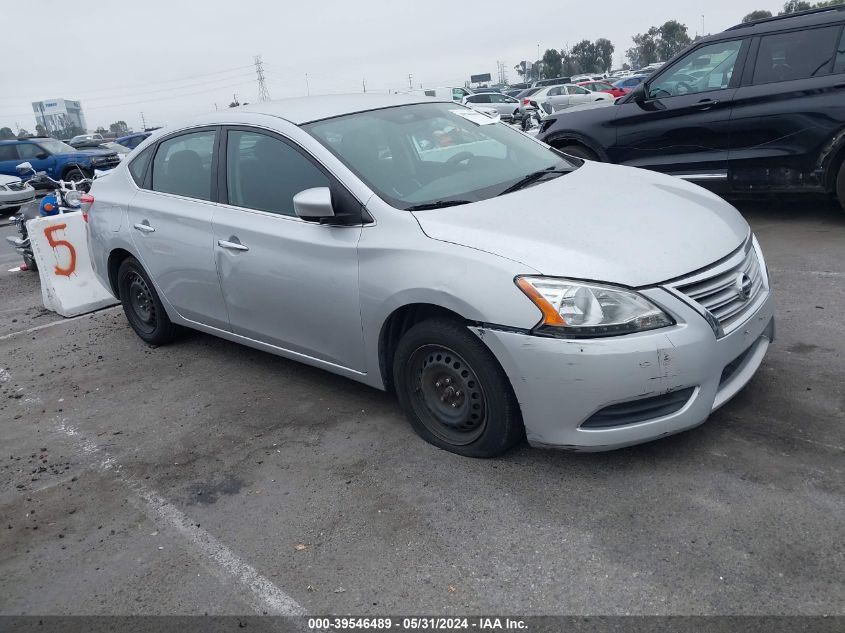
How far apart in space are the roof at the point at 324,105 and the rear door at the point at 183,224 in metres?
0.43

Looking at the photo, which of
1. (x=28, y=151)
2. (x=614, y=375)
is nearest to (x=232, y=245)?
(x=614, y=375)

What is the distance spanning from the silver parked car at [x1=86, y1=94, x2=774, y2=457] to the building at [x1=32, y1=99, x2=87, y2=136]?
10558 cm

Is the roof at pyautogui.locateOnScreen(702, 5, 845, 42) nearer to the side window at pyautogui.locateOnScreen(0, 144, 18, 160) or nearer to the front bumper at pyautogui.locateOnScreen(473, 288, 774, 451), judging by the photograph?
the front bumper at pyautogui.locateOnScreen(473, 288, 774, 451)

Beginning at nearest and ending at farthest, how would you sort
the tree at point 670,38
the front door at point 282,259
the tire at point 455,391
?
the tire at point 455,391 < the front door at point 282,259 < the tree at point 670,38

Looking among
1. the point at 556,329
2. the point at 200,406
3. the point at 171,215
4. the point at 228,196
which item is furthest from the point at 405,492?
the point at 171,215

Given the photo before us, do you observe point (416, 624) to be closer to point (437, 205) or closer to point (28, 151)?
point (437, 205)

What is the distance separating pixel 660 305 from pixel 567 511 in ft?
3.12

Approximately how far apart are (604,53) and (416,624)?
113422 mm

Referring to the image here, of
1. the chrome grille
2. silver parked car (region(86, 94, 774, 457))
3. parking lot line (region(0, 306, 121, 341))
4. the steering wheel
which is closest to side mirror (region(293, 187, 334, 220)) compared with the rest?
silver parked car (region(86, 94, 774, 457))

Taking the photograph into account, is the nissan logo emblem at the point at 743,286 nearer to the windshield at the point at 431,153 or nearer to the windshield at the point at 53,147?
the windshield at the point at 431,153

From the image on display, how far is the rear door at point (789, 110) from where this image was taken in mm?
7055

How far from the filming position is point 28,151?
21.3 m

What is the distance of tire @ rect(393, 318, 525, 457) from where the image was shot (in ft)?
11.5

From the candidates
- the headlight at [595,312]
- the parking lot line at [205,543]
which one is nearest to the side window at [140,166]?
the parking lot line at [205,543]
